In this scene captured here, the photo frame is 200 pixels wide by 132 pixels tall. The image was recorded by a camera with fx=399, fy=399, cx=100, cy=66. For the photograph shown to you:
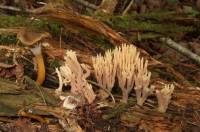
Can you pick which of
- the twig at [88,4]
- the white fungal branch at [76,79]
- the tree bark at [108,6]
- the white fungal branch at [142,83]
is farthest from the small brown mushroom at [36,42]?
the twig at [88,4]

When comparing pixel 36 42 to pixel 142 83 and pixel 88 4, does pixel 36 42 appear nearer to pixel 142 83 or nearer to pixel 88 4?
pixel 142 83

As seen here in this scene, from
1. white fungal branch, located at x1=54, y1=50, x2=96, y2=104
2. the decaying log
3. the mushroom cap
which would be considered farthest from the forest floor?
the mushroom cap

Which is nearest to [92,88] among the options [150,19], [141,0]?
[150,19]

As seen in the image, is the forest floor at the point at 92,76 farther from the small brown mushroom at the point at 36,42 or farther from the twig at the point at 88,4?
the twig at the point at 88,4

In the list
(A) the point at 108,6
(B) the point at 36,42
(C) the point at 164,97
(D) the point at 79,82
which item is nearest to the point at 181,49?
(A) the point at 108,6

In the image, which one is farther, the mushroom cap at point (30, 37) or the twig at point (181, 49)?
the twig at point (181, 49)

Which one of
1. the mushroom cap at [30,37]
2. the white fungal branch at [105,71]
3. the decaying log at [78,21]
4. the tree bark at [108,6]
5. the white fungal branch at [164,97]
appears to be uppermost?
the tree bark at [108,6]

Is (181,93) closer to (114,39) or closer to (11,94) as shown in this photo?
(114,39)
